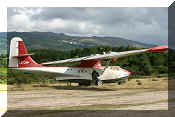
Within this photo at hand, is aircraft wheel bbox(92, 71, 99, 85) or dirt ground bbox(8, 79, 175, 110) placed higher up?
aircraft wheel bbox(92, 71, 99, 85)

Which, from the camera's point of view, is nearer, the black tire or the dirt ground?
the dirt ground

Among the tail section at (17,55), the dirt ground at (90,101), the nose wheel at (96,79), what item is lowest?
the dirt ground at (90,101)

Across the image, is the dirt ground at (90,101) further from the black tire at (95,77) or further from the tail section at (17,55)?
the tail section at (17,55)

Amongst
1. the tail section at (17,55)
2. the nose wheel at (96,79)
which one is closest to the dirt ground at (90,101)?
the nose wheel at (96,79)

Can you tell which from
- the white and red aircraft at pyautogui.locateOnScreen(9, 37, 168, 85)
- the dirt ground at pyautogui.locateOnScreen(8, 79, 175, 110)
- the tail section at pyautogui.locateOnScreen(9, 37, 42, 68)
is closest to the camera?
the dirt ground at pyautogui.locateOnScreen(8, 79, 175, 110)

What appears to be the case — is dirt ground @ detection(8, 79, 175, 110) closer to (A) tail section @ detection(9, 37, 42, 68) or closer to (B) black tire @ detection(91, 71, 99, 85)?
(B) black tire @ detection(91, 71, 99, 85)

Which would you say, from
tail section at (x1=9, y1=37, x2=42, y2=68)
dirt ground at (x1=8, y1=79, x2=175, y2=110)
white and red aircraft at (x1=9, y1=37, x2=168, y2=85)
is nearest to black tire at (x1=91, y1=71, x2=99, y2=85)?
white and red aircraft at (x1=9, y1=37, x2=168, y2=85)

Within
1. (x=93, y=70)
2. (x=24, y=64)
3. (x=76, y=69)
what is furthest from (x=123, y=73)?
(x=24, y=64)

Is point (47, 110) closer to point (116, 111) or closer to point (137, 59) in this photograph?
point (116, 111)

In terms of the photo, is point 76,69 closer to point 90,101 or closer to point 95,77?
point 95,77

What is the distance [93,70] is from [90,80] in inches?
37.9

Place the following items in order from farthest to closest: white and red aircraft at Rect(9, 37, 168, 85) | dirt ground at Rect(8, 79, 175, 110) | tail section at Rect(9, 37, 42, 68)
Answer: tail section at Rect(9, 37, 42, 68), white and red aircraft at Rect(9, 37, 168, 85), dirt ground at Rect(8, 79, 175, 110)

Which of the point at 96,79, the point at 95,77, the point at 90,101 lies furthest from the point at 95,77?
the point at 90,101

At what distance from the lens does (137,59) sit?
65562 mm
